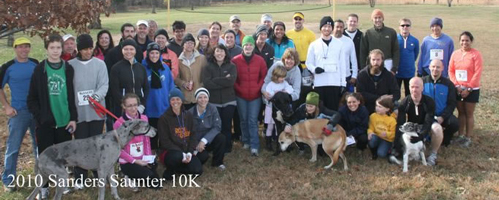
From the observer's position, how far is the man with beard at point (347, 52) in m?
7.25

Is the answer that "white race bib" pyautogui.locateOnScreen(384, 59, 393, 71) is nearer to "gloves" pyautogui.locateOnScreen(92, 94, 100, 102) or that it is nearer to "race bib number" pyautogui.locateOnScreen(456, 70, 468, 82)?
"race bib number" pyautogui.locateOnScreen(456, 70, 468, 82)

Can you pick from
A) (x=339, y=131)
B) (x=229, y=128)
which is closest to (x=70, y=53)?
(x=229, y=128)

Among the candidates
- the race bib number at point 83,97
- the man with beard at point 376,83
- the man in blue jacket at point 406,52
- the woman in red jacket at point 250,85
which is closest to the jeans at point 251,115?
the woman in red jacket at point 250,85

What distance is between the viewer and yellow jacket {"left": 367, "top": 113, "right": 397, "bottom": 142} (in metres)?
6.61

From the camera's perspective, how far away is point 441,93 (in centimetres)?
688

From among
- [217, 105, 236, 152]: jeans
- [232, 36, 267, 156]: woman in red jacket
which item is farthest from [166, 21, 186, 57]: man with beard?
[217, 105, 236, 152]: jeans

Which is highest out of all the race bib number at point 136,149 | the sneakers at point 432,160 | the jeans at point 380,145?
the race bib number at point 136,149

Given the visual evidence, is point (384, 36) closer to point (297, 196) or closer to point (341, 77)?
point (341, 77)

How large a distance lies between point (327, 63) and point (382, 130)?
135 cm

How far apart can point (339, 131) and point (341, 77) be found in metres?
1.13

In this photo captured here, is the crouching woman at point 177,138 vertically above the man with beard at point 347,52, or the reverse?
the man with beard at point 347,52

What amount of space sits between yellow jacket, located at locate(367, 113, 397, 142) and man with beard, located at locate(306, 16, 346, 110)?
85 centimetres

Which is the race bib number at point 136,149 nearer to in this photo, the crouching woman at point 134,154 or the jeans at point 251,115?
the crouching woman at point 134,154

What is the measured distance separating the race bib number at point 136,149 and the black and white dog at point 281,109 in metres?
2.15
